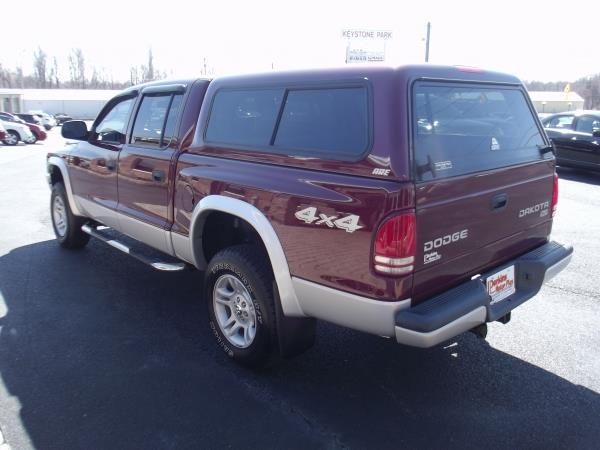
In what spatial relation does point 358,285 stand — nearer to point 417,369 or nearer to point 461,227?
point 461,227

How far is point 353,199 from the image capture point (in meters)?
2.56

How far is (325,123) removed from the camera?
113 inches

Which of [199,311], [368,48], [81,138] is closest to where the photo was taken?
[199,311]

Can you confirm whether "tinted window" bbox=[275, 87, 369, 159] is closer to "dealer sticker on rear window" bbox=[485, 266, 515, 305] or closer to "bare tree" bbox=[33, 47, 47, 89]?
"dealer sticker on rear window" bbox=[485, 266, 515, 305]

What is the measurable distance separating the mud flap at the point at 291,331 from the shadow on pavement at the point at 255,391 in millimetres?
272

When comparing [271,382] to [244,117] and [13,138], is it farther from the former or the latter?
[13,138]

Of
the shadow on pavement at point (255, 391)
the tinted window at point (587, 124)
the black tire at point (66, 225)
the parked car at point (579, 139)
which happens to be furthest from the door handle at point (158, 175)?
the tinted window at point (587, 124)

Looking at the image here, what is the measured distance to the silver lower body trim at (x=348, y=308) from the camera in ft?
8.37

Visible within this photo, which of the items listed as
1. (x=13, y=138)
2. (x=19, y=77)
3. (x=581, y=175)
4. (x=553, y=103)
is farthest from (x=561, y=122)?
(x=19, y=77)

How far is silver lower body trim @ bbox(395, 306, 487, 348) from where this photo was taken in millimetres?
2486

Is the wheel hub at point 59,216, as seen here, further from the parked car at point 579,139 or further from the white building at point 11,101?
the white building at point 11,101

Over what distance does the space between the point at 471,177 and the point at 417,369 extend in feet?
4.57

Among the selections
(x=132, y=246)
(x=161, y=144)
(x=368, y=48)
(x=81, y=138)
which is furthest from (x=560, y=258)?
(x=368, y=48)

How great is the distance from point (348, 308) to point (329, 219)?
0.48 m
